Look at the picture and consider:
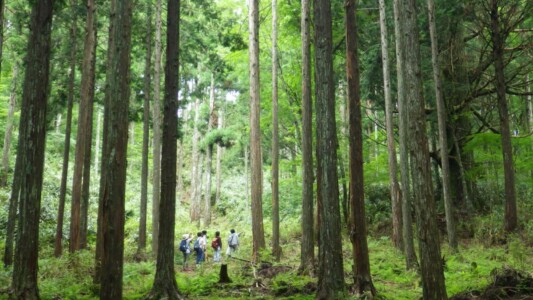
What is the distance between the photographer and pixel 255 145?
14.7m

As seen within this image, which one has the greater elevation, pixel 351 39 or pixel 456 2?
pixel 456 2

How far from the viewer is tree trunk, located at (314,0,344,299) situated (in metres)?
7.43

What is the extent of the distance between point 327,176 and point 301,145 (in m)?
11.3

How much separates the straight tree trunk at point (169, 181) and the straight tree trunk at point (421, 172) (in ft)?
15.3

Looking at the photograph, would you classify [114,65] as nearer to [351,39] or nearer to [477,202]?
[351,39]

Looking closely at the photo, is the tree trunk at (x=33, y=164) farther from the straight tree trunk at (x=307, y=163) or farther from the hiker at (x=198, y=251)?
the hiker at (x=198, y=251)

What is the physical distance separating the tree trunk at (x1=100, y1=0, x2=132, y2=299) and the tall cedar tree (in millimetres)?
4584

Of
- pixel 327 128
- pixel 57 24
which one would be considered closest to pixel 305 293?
pixel 327 128

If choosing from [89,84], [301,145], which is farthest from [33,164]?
[301,145]

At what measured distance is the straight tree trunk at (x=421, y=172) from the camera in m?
6.11

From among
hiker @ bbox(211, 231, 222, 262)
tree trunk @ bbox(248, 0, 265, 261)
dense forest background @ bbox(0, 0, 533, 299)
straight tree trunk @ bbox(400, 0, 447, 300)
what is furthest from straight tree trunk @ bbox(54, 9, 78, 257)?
straight tree trunk @ bbox(400, 0, 447, 300)

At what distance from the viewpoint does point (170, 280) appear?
823 cm

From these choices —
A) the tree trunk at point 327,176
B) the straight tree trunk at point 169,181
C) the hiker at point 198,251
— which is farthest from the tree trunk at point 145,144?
the tree trunk at point 327,176

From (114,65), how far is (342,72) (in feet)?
49.5
